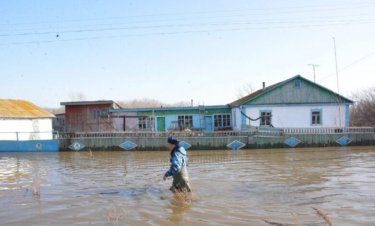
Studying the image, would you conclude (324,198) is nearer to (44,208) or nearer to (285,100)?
(44,208)

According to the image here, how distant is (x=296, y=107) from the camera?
112 feet

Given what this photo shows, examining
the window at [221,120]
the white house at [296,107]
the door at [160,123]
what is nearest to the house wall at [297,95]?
the white house at [296,107]

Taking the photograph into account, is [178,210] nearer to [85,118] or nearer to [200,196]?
[200,196]

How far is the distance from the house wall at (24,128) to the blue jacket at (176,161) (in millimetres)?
24462

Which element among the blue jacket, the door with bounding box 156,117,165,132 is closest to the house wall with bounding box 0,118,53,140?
the door with bounding box 156,117,165,132

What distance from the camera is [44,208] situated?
30.1 ft

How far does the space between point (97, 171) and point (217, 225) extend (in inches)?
396

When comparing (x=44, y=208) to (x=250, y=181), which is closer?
(x=44, y=208)

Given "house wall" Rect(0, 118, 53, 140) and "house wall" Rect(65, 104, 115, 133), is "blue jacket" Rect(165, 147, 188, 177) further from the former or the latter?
"house wall" Rect(65, 104, 115, 133)

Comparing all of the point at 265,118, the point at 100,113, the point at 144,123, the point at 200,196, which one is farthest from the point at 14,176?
the point at 100,113

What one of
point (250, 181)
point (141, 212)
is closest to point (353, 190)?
point (250, 181)

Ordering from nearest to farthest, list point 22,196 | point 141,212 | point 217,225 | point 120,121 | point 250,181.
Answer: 1. point 217,225
2. point 141,212
3. point 22,196
4. point 250,181
5. point 120,121

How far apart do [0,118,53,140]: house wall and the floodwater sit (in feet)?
58.2

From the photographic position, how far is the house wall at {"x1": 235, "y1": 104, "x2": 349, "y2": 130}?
33.9m
